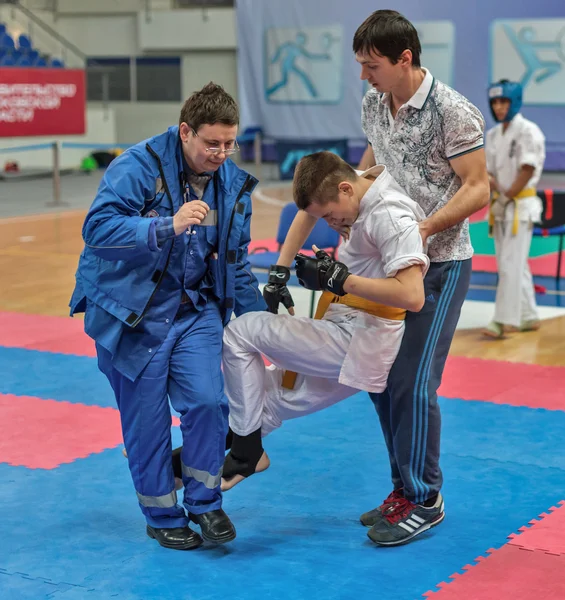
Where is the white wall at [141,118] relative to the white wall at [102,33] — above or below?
below

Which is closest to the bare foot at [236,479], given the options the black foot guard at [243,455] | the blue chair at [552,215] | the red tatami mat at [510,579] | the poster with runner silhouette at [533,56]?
the black foot guard at [243,455]

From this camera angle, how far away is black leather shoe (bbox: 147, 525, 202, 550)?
4.11 m

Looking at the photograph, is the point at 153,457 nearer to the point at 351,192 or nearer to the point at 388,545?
the point at 388,545

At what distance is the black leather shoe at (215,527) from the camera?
4.06 metres

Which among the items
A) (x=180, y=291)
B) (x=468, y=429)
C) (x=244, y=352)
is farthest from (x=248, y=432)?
(x=468, y=429)

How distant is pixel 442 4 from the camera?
21281mm

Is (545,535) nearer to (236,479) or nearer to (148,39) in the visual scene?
(236,479)

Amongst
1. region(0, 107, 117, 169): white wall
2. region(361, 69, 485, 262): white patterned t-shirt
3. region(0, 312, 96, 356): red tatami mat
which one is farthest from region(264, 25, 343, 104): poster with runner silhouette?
region(361, 69, 485, 262): white patterned t-shirt

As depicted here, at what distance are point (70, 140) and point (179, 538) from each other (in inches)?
758

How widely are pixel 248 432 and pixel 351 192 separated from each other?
1.07 meters

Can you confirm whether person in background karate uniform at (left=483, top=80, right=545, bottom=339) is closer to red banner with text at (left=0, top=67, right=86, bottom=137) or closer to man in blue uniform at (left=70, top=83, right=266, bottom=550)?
man in blue uniform at (left=70, top=83, right=266, bottom=550)

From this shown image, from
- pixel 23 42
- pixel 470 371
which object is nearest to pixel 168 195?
pixel 470 371

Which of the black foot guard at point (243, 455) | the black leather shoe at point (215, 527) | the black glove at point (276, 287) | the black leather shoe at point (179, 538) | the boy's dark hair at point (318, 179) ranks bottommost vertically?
the black leather shoe at point (179, 538)

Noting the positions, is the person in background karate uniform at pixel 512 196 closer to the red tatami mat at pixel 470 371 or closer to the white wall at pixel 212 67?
the red tatami mat at pixel 470 371
